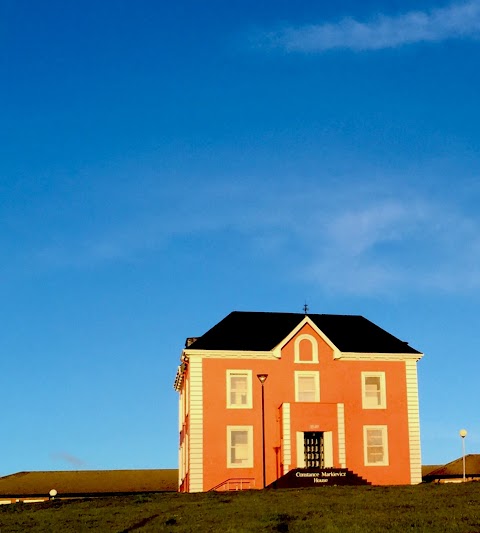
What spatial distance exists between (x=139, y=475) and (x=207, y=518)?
5096 centimetres

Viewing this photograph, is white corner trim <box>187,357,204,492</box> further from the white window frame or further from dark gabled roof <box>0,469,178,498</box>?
dark gabled roof <box>0,469,178,498</box>

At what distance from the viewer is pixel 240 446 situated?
51.0 m

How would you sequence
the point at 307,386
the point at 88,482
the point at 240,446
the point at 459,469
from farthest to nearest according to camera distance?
the point at 88,482 → the point at 459,469 → the point at 307,386 → the point at 240,446

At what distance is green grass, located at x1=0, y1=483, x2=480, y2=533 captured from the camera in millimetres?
27406

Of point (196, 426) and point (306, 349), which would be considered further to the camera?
point (306, 349)

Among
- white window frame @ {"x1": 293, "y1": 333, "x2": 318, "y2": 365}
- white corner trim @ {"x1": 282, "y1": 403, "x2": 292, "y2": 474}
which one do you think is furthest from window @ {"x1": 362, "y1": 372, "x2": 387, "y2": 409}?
white corner trim @ {"x1": 282, "y1": 403, "x2": 292, "y2": 474}

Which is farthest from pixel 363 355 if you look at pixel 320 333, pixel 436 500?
pixel 436 500

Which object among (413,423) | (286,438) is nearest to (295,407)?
(286,438)

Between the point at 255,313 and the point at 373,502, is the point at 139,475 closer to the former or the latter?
the point at 255,313

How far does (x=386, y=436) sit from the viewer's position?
5250 centimetres

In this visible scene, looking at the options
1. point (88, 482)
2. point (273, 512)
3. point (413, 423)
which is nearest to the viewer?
point (273, 512)

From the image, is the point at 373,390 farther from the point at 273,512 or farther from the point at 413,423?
the point at 273,512

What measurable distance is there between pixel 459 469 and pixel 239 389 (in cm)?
2130

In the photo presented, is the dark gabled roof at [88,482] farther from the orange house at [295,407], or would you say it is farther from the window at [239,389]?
the window at [239,389]
